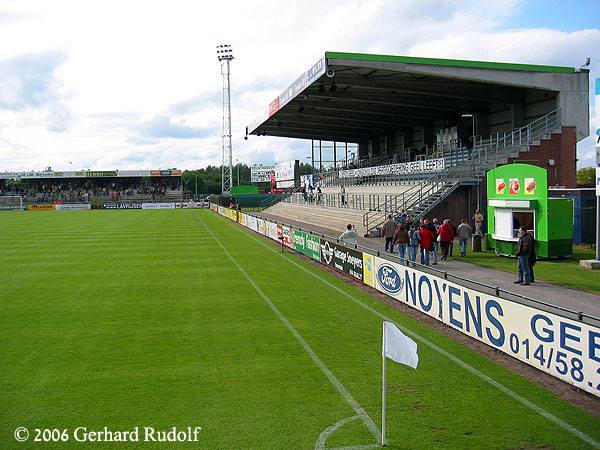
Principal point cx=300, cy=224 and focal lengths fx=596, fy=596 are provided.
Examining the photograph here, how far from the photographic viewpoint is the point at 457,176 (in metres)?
31.6

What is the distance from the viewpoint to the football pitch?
7145 mm

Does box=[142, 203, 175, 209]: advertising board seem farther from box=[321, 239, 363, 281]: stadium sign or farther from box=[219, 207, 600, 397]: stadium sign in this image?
box=[219, 207, 600, 397]: stadium sign

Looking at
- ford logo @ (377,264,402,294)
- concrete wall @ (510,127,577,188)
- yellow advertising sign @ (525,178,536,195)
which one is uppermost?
concrete wall @ (510,127,577,188)

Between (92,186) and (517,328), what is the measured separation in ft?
361

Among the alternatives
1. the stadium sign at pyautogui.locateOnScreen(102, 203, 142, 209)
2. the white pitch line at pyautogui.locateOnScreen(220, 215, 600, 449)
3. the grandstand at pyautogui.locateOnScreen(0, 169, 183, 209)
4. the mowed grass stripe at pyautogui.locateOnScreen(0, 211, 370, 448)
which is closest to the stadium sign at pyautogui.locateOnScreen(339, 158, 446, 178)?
the mowed grass stripe at pyautogui.locateOnScreen(0, 211, 370, 448)

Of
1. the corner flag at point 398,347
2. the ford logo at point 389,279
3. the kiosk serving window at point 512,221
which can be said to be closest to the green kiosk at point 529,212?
the kiosk serving window at point 512,221

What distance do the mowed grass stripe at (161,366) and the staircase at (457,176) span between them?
15.5 metres

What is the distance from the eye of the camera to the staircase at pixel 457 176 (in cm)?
3044

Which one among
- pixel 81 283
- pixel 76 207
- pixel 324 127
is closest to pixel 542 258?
pixel 81 283

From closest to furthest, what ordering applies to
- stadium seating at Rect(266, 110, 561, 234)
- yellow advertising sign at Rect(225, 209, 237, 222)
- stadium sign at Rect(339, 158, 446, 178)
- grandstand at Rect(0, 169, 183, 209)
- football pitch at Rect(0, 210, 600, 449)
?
football pitch at Rect(0, 210, 600, 449)
stadium seating at Rect(266, 110, 561, 234)
stadium sign at Rect(339, 158, 446, 178)
yellow advertising sign at Rect(225, 209, 237, 222)
grandstand at Rect(0, 169, 183, 209)

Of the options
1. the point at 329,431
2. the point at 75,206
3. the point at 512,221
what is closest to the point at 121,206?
the point at 75,206

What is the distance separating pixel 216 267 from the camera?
2236 centimetres

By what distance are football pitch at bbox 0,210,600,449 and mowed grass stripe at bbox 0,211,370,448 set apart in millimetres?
29

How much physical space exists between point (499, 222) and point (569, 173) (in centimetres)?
1219
